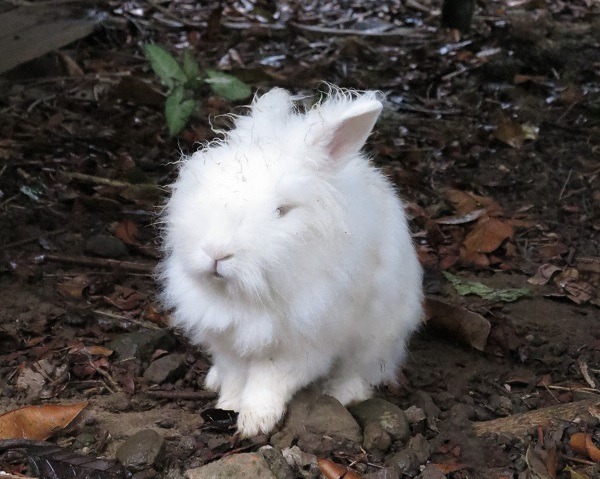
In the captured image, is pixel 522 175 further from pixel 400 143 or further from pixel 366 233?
pixel 366 233

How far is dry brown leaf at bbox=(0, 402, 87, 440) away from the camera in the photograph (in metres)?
3.08

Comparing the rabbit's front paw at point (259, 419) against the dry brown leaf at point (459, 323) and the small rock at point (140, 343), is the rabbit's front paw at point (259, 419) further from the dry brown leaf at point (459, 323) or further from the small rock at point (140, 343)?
the dry brown leaf at point (459, 323)

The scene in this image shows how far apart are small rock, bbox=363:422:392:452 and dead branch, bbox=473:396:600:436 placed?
41 cm

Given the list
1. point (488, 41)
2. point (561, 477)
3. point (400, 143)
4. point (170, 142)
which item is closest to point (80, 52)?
point (170, 142)

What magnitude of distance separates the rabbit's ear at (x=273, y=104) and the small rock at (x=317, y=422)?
117 cm

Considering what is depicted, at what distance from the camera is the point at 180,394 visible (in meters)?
3.60

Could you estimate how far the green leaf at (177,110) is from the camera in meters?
5.12

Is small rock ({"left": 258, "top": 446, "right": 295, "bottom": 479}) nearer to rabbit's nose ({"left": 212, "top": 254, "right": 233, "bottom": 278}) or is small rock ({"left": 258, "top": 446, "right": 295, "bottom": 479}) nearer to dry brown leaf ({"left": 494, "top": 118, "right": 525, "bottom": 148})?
rabbit's nose ({"left": 212, "top": 254, "right": 233, "bottom": 278})

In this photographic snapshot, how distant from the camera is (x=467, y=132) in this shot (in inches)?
261

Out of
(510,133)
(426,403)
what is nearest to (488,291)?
(426,403)

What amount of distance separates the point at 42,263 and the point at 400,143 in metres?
3.07

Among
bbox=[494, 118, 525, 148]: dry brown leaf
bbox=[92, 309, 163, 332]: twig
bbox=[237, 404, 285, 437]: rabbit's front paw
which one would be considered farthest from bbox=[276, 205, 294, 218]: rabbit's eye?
bbox=[494, 118, 525, 148]: dry brown leaf

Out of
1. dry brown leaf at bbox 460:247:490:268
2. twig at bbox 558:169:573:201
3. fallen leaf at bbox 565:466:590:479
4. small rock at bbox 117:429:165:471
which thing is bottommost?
twig at bbox 558:169:573:201

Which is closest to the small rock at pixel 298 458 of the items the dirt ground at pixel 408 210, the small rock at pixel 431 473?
the dirt ground at pixel 408 210
